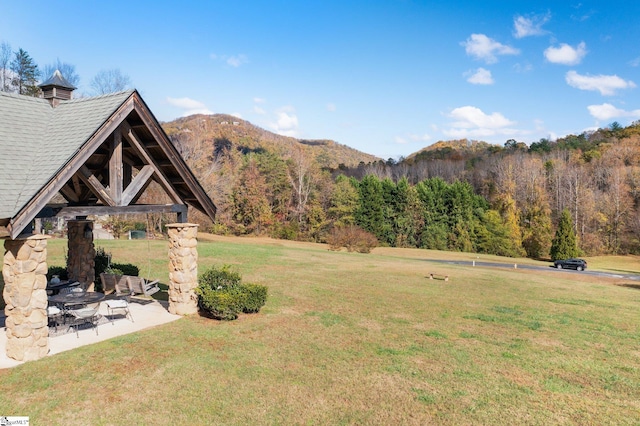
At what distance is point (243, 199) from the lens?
6562cm

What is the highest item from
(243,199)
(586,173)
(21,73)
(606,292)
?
(21,73)

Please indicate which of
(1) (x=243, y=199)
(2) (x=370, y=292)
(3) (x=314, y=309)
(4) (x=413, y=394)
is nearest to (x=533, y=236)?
(1) (x=243, y=199)

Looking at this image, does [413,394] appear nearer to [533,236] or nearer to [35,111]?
[35,111]

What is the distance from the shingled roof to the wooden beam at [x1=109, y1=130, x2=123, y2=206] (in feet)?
0.78

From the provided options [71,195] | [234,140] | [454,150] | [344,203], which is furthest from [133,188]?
[454,150]

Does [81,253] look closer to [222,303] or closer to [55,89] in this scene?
[55,89]

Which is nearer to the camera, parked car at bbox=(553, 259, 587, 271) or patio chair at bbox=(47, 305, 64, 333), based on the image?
patio chair at bbox=(47, 305, 64, 333)

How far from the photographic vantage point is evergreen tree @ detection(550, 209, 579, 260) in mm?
52719

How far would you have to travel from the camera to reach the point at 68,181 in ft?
38.5

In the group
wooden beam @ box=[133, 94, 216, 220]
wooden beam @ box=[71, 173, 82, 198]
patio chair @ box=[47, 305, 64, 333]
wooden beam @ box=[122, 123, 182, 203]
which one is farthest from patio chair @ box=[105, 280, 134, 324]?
wooden beam @ box=[133, 94, 216, 220]

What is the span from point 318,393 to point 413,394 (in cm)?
190

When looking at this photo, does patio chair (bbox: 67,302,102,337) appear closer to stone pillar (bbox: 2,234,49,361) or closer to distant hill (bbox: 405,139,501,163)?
stone pillar (bbox: 2,234,49,361)

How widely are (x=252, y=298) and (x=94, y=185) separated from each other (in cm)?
567

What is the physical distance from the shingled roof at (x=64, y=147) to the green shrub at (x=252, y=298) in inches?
119
